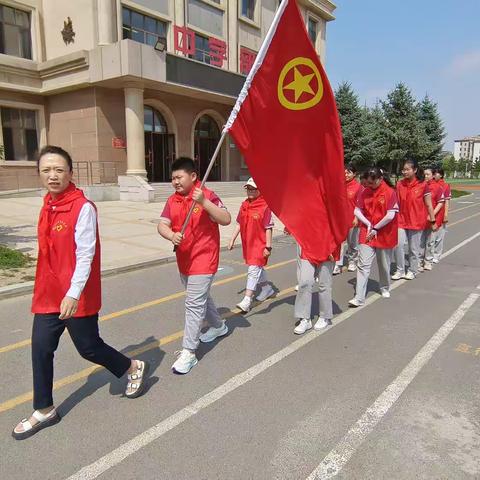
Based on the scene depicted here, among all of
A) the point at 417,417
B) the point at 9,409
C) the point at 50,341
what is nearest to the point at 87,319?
the point at 50,341

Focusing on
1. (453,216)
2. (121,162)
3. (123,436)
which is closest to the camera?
(123,436)

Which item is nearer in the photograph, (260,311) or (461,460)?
(461,460)

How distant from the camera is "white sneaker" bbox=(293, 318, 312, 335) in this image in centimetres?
462

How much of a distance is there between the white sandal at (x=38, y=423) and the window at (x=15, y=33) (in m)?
23.0

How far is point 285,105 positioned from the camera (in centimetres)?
391

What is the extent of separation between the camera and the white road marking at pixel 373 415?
8.30 ft

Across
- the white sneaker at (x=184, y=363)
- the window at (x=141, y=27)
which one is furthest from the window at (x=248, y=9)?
the white sneaker at (x=184, y=363)

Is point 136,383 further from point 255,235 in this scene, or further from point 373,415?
point 255,235

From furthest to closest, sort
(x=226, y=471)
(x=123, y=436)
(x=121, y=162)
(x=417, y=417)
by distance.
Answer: (x=121, y=162), (x=417, y=417), (x=123, y=436), (x=226, y=471)

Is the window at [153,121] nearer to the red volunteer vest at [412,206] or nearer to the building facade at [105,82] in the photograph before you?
the building facade at [105,82]

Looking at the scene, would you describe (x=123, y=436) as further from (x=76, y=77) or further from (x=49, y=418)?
(x=76, y=77)

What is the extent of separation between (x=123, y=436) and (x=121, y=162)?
66.3 ft

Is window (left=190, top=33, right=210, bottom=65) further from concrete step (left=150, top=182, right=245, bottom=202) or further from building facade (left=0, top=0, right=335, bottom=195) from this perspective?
concrete step (left=150, top=182, right=245, bottom=202)

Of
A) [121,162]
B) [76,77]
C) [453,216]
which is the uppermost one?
[76,77]
